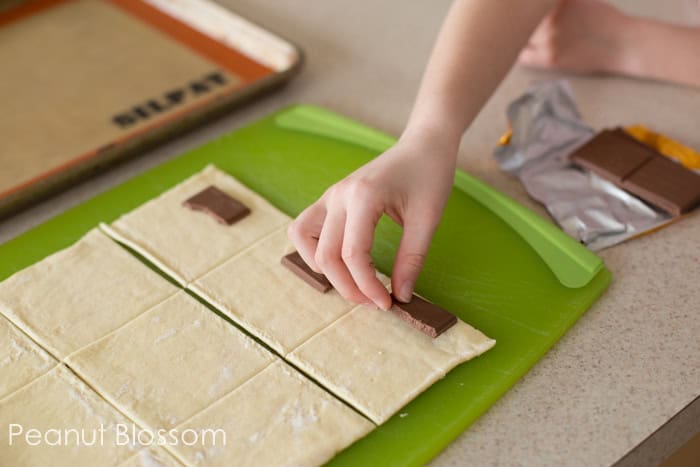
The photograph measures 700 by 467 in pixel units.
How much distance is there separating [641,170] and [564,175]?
0.40 ft

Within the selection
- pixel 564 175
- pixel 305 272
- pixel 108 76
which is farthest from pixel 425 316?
pixel 108 76

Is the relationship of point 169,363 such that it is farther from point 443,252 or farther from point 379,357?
point 443,252

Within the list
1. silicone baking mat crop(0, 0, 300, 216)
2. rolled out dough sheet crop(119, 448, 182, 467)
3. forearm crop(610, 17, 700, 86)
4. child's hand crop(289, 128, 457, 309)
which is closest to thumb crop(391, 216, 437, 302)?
child's hand crop(289, 128, 457, 309)

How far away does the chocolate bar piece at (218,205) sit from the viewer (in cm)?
137

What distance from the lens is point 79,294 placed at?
125 centimetres

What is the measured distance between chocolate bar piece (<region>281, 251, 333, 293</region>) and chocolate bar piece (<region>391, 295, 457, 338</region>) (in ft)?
0.33

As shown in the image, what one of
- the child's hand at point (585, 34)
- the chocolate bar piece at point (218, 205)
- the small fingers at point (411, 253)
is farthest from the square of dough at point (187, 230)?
the child's hand at point (585, 34)

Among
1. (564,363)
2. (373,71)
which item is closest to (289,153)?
(373,71)

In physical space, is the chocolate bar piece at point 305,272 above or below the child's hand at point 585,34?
below

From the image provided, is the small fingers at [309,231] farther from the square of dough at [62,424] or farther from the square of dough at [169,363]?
the square of dough at [62,424]

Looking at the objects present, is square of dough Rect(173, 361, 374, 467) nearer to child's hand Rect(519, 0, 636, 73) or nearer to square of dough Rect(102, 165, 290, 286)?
square of dough Rect(102, 165, 290, 286)

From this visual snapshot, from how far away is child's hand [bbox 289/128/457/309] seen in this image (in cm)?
117

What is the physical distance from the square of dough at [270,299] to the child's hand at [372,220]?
0.15ft

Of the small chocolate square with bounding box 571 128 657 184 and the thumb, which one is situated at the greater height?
the small chocolate square with bounding box 571 128 657 184
